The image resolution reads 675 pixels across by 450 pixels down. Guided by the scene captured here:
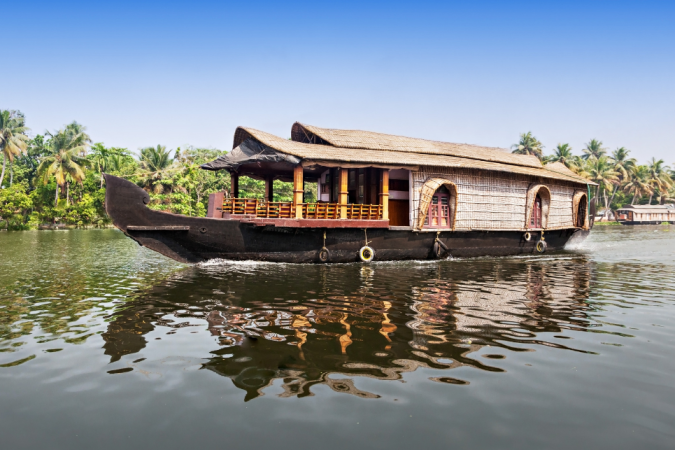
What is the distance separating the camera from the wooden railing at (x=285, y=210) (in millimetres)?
10422

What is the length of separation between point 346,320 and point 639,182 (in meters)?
61.8

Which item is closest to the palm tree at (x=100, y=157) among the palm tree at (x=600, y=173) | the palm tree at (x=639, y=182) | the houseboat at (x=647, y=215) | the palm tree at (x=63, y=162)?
the palm tree at (x=63, y=162)

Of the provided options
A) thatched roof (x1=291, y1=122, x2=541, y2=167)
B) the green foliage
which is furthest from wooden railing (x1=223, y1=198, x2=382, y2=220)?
the green foliage

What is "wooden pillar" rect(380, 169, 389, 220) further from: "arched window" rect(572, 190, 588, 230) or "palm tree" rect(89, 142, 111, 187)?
"palm tree" rect(89, 142, 111, 187)

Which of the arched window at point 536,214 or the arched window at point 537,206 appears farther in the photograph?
the arched window at point 536,214

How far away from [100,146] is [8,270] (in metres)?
33.2

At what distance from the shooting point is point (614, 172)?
161ft

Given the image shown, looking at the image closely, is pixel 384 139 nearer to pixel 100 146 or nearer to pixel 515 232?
pixel 515 232

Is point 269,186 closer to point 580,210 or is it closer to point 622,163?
point 580,210

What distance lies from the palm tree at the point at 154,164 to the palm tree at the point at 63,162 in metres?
4.35

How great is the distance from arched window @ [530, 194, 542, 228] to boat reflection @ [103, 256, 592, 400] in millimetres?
5751

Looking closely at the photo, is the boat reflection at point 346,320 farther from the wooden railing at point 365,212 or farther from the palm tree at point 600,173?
the palm tree at point 600,173

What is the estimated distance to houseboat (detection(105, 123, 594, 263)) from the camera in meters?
9.89

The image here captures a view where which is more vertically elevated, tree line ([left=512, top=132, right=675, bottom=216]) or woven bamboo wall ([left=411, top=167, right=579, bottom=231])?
tree line ([left=512, top=132, right=675, bottom=216])
